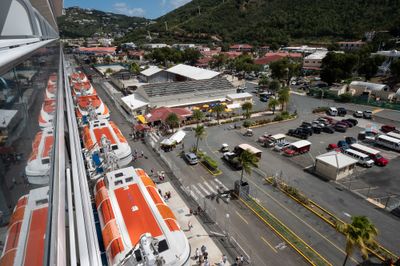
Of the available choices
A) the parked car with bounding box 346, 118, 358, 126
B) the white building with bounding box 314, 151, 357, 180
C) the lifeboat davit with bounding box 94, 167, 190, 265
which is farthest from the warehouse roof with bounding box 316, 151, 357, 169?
the lifeboat davit with bounding box 94, 167, 190, 265

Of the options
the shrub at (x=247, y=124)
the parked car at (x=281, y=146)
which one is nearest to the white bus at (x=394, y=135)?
the parked car at (x=281, y=146)

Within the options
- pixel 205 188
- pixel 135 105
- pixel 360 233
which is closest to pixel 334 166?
pixel 360 233

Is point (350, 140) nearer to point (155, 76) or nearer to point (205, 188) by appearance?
point (205, 188)

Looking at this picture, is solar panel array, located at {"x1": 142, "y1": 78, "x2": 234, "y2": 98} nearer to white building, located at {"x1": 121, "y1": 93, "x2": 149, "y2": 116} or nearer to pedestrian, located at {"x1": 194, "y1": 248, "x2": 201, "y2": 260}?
white building, located at {"x1": 121, "y1": 93, "x2": 149, "y2": 116}

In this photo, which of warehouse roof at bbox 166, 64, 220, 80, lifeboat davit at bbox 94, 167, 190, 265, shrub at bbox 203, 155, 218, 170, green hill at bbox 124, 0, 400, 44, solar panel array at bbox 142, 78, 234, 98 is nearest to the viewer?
lifeboat davit at bbox 94, 167, 190, 265

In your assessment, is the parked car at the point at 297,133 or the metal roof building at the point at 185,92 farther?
the metal roof building at the point at 185,92

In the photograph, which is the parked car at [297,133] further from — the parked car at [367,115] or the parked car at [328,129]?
the parked car at [367,115]
